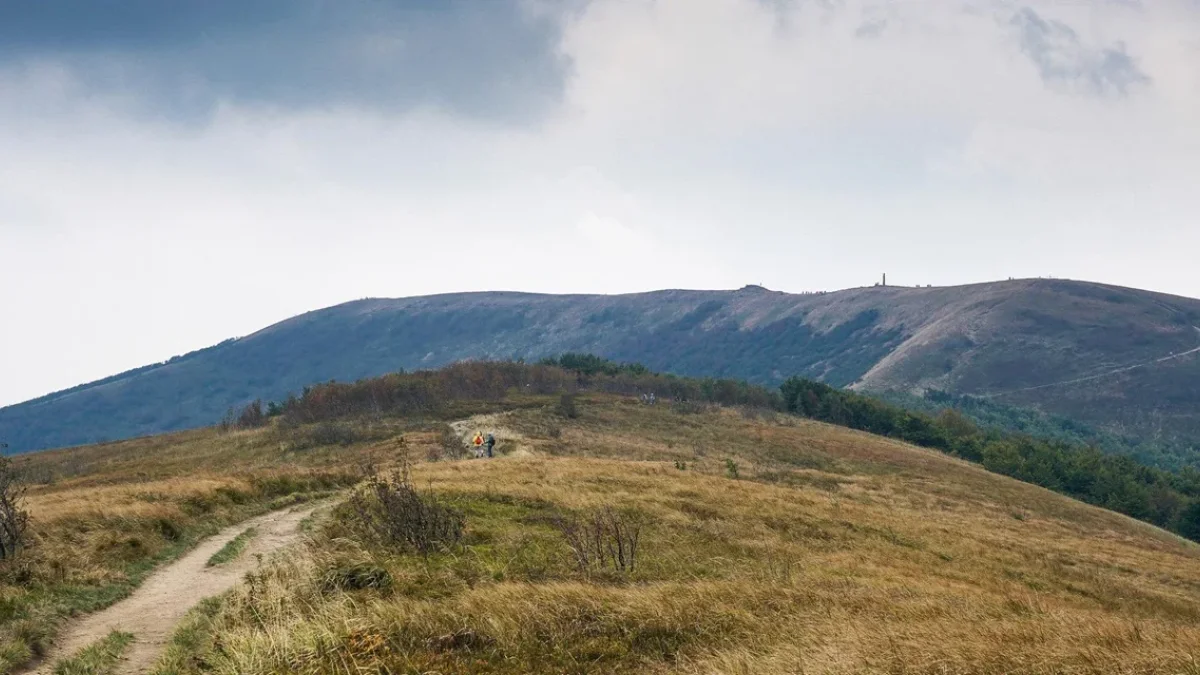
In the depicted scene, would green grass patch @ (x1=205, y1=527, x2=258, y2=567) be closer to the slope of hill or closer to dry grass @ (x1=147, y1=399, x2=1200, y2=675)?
the slope of hill

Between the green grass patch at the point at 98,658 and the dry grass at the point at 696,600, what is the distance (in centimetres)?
86

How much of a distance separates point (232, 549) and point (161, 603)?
4.44 meters

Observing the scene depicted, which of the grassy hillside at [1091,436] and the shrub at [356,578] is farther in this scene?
the grassy hillside at [1091,436]

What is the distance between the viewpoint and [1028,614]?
11.9 metres

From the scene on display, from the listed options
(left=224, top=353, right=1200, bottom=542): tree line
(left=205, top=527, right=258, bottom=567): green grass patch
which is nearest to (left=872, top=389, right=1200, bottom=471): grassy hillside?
(left=224, top=353, right=1200, bottom=542): tree line

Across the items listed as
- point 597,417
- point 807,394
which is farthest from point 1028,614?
point 807,394

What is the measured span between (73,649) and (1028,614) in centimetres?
1375

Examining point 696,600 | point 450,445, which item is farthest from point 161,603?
point 450,445

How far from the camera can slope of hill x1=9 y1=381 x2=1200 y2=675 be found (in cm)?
836

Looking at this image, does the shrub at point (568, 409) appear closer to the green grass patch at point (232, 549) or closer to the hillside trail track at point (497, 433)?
the hillside trail track at point (497, 433)

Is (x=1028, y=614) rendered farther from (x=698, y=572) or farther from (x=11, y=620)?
(x=11, y=620)

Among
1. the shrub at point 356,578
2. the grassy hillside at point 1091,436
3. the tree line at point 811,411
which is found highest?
the shrub at point 356,578

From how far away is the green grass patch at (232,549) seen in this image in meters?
15.7

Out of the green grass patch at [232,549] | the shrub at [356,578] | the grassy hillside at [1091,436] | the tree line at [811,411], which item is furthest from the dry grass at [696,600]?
the grassy hillside at [1091,436]
